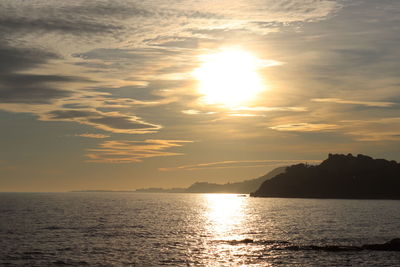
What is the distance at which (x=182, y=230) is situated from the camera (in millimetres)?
110375

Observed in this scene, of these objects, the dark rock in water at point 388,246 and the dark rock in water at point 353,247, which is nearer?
the dark rock in water at point 353,247

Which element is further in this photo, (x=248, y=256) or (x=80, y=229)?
(x=80, y=229)

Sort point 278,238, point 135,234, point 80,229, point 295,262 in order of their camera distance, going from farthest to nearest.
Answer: point 80,229 < point 135,234 < point 278,238 < point 295,262

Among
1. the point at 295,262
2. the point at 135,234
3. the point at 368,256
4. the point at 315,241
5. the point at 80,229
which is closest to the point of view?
the point at 295,262

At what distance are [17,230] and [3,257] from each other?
3850 centimetres

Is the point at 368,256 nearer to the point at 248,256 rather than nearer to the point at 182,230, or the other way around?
the point at 248,256

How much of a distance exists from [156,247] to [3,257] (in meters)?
24.6

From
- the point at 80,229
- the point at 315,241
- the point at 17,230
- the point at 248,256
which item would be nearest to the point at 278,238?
the point at 315,241

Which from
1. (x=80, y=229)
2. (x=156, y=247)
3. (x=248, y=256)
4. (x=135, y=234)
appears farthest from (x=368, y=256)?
(x=80, y=229)

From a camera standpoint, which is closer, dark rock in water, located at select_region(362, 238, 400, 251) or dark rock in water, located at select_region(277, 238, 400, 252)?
dark rock in water, located at select_region(277, 238, 400, 252)

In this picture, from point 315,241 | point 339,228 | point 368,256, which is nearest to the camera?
point 368,256

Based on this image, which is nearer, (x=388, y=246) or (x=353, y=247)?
(x=388, y=246)

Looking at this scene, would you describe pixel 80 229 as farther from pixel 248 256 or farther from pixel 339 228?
pixel 339 228

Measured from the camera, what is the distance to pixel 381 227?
113 m
